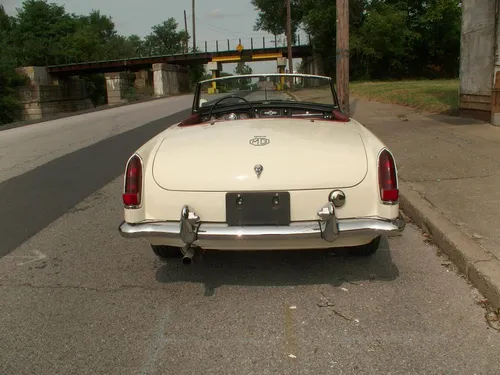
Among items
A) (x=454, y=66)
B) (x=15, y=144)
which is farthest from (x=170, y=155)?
(x=454, y=66)

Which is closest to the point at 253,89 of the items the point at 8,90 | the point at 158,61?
the point at 8,90

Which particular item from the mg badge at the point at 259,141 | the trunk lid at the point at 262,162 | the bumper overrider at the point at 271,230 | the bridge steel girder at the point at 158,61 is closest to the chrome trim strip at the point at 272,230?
the bumper overrider at the point at 271,230

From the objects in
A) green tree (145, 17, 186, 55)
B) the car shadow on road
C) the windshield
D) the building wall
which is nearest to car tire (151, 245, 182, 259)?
the car shadow on road

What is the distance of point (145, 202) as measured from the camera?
341 cm

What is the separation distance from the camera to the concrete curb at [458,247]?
3.32m

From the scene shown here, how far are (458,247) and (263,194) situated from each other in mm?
1730

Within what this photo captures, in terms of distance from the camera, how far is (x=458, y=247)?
389cm

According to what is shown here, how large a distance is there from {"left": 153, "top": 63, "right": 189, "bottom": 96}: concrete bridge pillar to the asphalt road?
156ft

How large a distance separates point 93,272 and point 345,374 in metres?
2.29

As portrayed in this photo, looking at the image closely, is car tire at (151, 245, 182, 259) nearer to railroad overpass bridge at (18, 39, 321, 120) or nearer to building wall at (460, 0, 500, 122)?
building wall at (460, 0, 500, 122)

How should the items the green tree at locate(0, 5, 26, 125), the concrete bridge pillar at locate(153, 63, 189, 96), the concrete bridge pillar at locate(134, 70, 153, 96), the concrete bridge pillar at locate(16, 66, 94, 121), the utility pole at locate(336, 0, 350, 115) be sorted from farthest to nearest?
the concrete bridge pillar at locate(134, 70, 153, 96), the concrete bridge pillar at locate(16, 66, 94, 121), the concrete bridge pillar at locate(153, 63, 189, 96), the green tree at locate(0, 5, 26, 125), the utility pole at locate(336, 0, 350, 115)

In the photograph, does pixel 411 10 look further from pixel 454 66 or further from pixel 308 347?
pixel 308 347

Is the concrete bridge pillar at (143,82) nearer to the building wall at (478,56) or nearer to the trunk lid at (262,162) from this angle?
the building wall at (478,56)

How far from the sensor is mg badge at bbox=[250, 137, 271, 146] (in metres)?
3.49
